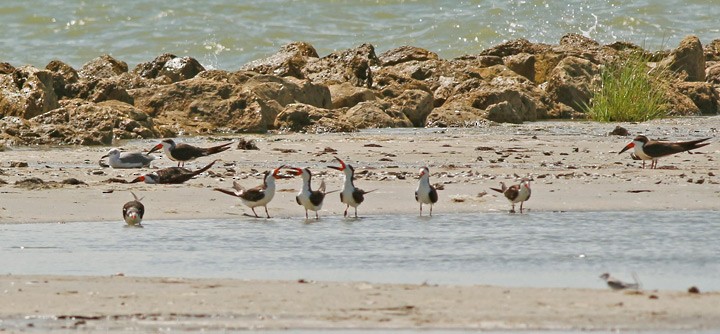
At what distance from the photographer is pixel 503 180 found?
1323cm

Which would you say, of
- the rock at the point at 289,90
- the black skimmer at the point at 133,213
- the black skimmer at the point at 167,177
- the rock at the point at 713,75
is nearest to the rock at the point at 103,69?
the rock at the point at 289,90

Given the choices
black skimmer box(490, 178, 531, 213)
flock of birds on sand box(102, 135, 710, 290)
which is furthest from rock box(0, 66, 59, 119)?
black skimmer box(490, 178, 531, 213)

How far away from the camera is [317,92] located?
22.0 meters

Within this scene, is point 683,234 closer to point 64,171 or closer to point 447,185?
point 447,185

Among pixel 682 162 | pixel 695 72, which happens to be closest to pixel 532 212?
pixel 682 162

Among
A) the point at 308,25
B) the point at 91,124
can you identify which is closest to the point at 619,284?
the point at 91,124

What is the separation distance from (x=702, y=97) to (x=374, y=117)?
24.2 ft

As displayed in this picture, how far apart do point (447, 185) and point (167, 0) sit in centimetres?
2983

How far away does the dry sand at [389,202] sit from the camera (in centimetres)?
672

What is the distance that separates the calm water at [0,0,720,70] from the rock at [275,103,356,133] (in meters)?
13.4

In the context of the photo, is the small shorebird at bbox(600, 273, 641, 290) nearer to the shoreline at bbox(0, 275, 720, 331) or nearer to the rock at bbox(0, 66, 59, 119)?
the shoreline at bbox(0, 275, 720, 331)

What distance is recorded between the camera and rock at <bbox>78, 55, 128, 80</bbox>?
79.6 ft

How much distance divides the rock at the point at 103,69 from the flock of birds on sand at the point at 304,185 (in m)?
9.79

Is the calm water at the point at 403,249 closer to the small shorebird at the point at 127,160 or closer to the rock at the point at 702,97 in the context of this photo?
the small shorebird at the point at 127,160
